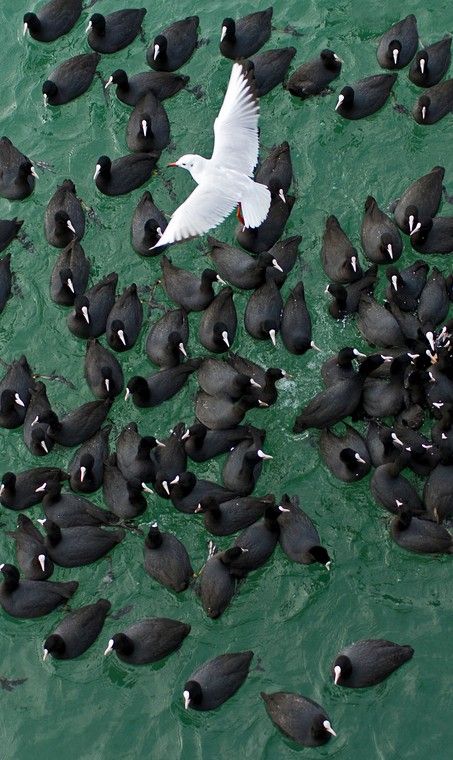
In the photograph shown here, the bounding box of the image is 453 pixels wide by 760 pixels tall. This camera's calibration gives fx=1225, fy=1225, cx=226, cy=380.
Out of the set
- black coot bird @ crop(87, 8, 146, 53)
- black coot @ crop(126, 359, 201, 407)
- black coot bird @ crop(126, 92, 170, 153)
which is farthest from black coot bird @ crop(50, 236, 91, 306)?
black coot bird @ crop(87, 8, 146, 53)

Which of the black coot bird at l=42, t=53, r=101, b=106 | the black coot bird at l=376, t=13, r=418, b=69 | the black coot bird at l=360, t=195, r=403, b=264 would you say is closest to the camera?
the black coot bird at l=360, t=195, r=403, b=264

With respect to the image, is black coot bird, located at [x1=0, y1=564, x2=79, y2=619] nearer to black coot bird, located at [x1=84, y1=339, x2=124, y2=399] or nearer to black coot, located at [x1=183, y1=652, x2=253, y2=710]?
black coot, located at [x1=183, y1=652, x2=253, y2=710]

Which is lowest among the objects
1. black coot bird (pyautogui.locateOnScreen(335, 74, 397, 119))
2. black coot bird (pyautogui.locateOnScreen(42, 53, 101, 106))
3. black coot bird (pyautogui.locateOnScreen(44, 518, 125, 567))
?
black coot bird (pyautogui.locateOnScreen(44, 518, 125, 567))

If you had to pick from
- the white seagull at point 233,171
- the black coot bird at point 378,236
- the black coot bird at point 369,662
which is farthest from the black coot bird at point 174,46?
the black coot bird at point 369,662

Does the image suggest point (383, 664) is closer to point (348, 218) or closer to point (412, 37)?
point (348, 218)

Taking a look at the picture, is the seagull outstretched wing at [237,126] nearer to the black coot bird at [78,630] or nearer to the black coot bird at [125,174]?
the black coot bird at [125,174]

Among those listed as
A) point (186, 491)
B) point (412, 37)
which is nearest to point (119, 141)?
point (412, 37)
